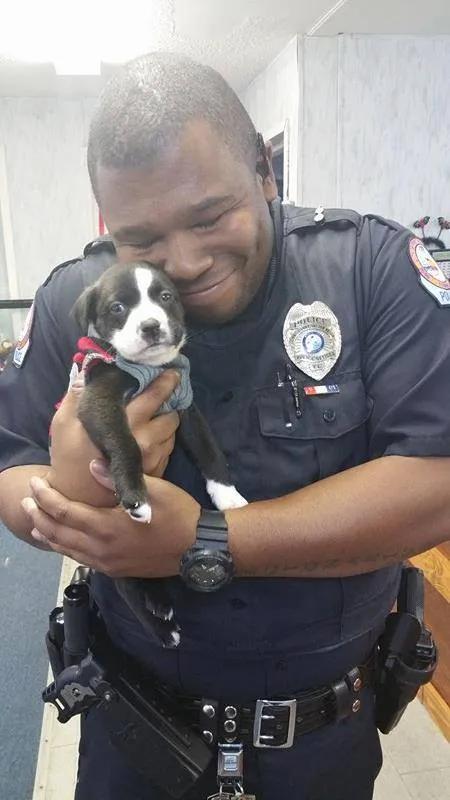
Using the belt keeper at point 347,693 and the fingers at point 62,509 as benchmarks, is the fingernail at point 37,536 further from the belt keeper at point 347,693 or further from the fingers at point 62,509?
the belt keeper at point 347,693

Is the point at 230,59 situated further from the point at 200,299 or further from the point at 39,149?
the point at 200,299

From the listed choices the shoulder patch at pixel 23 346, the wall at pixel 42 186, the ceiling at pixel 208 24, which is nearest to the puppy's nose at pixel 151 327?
the shoulder patch at pixel 23 346

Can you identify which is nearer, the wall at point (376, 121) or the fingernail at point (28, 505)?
the fingernail at point (28, 505)

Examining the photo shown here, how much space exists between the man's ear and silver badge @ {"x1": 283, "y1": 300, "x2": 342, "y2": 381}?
0.17 metres

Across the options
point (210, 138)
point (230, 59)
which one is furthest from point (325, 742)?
point (230, 59)

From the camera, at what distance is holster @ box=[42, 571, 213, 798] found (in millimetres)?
890

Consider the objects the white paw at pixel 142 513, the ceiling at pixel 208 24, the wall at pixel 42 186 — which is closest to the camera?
the white paw at pixel 142 513

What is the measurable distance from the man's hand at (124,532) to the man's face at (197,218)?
0.90ft

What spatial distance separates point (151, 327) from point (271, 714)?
1.78 ft

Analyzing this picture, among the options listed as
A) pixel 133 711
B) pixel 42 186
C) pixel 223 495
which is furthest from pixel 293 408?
pixel 42 186

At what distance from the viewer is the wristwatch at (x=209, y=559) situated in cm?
77

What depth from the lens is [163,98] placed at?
2.60 ft

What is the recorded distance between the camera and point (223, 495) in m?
0.90

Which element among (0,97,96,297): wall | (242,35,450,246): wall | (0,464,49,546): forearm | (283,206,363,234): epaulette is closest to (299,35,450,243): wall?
(242,35,450,246): wall
